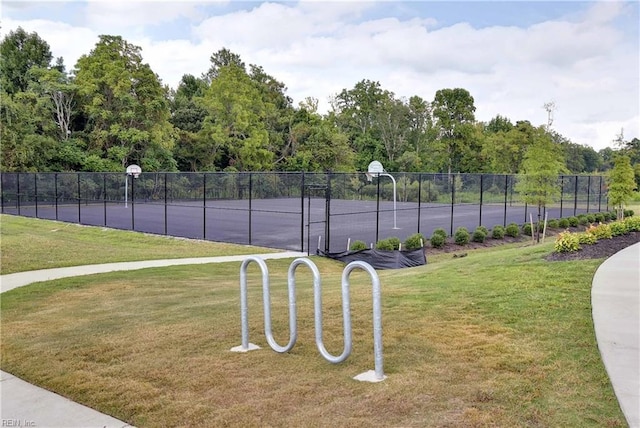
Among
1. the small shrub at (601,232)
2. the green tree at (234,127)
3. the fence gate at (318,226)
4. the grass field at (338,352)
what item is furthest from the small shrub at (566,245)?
the green tree at (234,127)

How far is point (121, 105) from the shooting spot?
4166 centimetres

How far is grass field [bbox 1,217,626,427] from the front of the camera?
3807mm

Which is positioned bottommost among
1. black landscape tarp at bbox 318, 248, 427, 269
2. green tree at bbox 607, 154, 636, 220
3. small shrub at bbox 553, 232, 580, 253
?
black landscape tarp at bbox 318, 248, 427, 269

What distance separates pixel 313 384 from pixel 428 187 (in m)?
33.6

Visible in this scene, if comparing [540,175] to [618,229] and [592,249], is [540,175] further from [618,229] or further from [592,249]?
[592,249]

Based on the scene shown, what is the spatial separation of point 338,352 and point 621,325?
2919mm

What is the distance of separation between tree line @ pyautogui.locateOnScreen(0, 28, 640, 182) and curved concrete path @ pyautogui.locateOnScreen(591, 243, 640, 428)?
2251 cm

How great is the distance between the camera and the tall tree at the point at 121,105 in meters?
40.7

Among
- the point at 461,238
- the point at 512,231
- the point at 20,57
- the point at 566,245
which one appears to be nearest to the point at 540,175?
the point at 512,231

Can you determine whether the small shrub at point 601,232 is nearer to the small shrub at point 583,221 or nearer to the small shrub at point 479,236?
the small shrub at point 479,236

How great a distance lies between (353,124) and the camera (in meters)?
63.3

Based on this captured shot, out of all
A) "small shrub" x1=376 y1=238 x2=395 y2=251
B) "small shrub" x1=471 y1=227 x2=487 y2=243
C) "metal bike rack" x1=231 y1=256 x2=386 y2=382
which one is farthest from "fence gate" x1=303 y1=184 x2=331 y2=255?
"metal bike rack" x1=231 y1=256 x2=386 y2=382

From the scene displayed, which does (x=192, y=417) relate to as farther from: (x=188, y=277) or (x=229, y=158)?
(x=229, y=158)

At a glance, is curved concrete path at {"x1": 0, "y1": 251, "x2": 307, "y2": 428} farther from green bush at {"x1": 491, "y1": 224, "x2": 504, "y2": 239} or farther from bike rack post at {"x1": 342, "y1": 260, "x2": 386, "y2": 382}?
green bush at {"x1": 491, "y1": 224, "x2": 504, "y2": 239}
